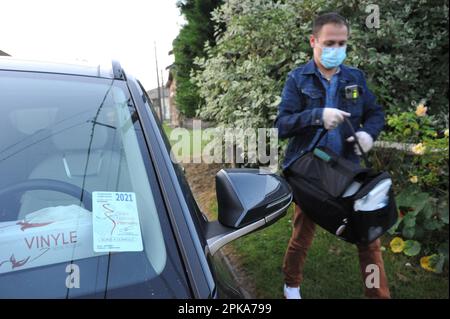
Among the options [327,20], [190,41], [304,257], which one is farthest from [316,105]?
[190,41]

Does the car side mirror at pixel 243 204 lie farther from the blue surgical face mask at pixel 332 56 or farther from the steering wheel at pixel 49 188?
the blue surgical face mask at pixel 332 56

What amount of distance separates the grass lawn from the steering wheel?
6.15ft

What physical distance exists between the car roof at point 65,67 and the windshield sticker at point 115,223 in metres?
0.69

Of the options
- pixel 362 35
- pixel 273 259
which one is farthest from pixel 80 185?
pixel 362 35

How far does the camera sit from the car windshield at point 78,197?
120cm

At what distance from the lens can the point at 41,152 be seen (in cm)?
165

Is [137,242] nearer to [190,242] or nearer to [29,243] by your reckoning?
[190,242]

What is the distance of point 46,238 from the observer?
136 cm

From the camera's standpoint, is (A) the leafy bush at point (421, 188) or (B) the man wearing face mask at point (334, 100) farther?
(A) the leafy bush at point (421, 188)

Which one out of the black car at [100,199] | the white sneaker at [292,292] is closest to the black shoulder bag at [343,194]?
the black car at [100,199]

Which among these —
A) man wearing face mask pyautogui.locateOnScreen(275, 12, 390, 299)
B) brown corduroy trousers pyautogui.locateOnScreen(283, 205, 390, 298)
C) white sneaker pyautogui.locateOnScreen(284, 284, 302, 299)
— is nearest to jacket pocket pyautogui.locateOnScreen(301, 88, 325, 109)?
man wearing face mask pyautogui.locateOnScreen(275, 12, 390, 299)

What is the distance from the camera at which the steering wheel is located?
1.49 m

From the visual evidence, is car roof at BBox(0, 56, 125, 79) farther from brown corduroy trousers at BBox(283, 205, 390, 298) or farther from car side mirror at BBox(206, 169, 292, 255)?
brown corduroy trousers at BBox(283, 205, 390, 298)

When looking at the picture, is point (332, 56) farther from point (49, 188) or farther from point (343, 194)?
point (49, 188)
